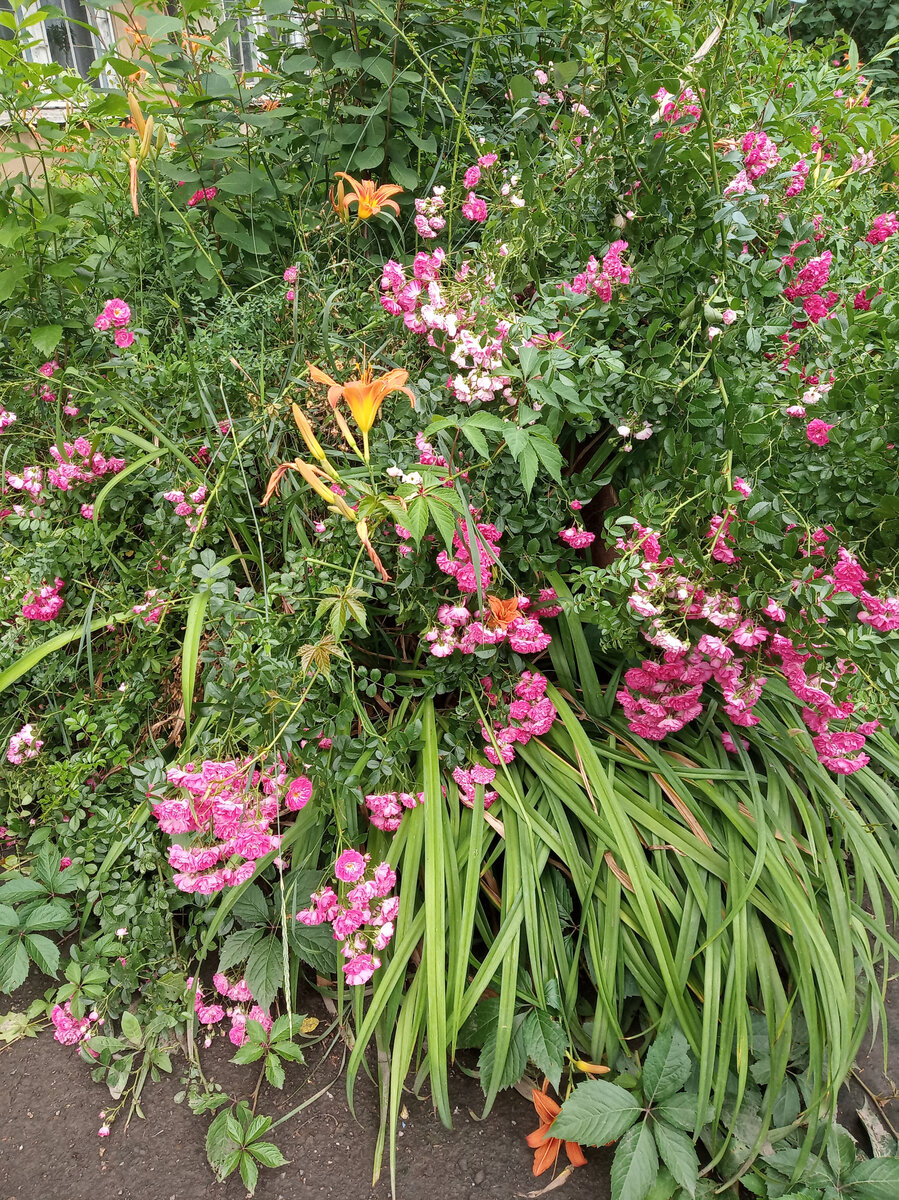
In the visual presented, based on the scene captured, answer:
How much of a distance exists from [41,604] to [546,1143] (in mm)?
1398

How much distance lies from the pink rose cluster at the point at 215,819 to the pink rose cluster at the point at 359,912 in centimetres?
13

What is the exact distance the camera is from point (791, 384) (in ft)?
4.52

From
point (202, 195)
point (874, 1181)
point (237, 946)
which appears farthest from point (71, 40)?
point (874, 1181)

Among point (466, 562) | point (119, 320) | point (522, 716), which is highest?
point (119, 320)

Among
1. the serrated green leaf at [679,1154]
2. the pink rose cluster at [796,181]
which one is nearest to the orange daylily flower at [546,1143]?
the serrated green leaf at [679,1154]

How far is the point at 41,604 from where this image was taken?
62.1 inches

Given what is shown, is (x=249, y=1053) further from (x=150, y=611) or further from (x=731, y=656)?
(x=731, y=656)

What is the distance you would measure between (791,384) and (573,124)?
767mm

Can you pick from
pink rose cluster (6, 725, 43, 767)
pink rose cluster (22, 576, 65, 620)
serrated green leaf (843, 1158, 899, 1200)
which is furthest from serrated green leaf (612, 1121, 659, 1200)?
pink rose cluster (22, 576, 65, 620)

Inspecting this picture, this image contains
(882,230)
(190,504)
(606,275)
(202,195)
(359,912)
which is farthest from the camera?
(202,195)

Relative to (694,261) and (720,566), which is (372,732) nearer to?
(720,566)

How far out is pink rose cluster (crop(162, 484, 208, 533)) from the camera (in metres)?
1.50

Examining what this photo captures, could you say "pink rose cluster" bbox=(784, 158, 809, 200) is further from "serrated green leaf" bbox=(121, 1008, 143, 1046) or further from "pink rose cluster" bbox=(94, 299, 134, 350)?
"serrated green leaf" bbox=(121, 1008, 143, 1046)

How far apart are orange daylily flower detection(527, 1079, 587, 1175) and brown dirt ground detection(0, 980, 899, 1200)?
0.02 m
